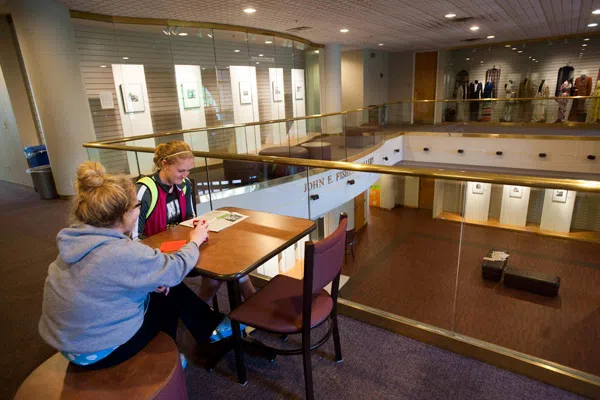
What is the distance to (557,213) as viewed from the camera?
2.32 metres

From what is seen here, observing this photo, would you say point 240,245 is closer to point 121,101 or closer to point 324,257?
point 324,257

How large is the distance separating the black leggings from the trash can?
238 inches

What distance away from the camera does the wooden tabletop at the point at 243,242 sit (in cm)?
164

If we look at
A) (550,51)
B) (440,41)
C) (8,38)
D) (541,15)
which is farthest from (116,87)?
(550,51)

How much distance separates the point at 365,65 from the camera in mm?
14000

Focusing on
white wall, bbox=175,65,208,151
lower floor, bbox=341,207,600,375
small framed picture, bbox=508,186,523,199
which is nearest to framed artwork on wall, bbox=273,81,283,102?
white wall, bbox=175,65,208,151

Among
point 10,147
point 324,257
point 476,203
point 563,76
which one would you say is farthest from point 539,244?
point 563,76

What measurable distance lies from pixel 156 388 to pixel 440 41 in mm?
13965

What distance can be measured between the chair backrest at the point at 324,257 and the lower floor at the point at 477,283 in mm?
1170

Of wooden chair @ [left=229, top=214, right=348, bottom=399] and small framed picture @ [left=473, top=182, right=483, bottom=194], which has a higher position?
small framed picture @ [left=473, top=182, right=483, bottom=194]

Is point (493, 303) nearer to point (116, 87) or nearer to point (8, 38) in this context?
point (116, 87)

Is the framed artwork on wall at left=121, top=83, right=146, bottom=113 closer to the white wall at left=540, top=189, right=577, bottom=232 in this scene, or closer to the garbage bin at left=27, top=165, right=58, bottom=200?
the garbage bin at left=27, top=165, right=58, bottom=200

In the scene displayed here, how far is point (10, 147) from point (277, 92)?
6314 mm

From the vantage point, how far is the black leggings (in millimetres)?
1463
